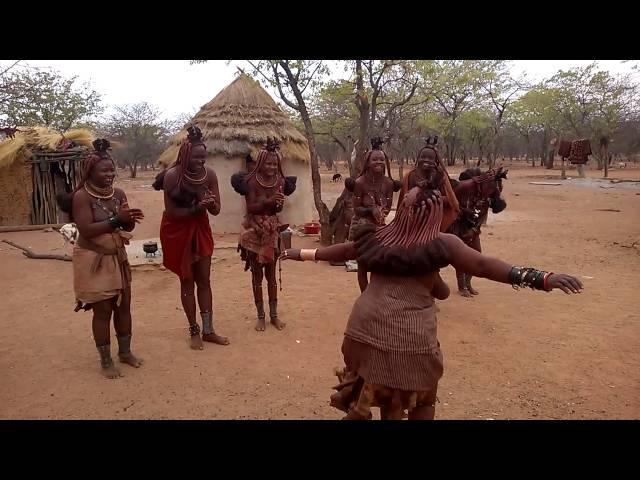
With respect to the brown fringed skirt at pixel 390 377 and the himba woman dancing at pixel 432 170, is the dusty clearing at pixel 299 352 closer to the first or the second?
the brown fringed skirt at pixel 390 377

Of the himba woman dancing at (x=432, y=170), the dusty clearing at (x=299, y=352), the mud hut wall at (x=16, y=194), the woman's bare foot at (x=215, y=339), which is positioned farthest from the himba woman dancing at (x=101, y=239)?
the mud hut wall at (x=16, y=194)

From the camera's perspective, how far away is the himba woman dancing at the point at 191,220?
398cm

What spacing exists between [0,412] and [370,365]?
8.93ft

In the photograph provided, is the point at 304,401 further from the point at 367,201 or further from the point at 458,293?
the point at 458,293

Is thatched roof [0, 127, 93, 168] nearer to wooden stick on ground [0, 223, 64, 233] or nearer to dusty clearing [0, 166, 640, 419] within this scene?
wooden stick on ground [0, 223, 64, 233]

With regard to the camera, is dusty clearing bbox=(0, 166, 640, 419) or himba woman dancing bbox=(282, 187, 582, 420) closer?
himba woman dancing bbox=(282, 187, 582, 420)

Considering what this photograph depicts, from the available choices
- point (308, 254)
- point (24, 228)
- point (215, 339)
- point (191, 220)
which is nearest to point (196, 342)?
point (215, 339)

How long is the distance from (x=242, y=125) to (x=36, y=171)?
17.2 ft

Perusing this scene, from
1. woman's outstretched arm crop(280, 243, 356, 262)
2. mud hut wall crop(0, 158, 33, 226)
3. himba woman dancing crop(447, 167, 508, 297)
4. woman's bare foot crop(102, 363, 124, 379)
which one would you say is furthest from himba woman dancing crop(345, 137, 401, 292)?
mud hut wall crop(0, 158, 33, 226)

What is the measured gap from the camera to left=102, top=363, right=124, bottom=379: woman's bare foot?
3.76m

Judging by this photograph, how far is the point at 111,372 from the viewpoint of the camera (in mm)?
3783

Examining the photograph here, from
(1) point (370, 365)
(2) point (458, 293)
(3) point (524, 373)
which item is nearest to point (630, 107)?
(2) point (458, 293)

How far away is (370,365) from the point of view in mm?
2160

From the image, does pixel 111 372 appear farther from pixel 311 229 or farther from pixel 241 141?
pixel 241 141
